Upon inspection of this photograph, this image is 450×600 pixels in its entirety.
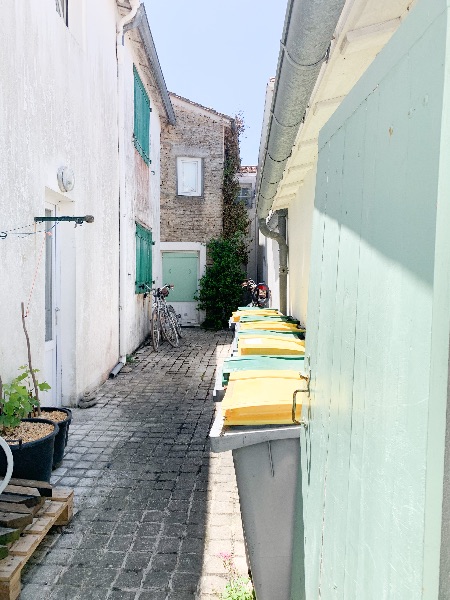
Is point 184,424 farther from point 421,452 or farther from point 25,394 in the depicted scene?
point 421,452

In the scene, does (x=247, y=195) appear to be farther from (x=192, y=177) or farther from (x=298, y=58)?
(x=298, y=58)

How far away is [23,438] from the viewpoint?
4.11 meters

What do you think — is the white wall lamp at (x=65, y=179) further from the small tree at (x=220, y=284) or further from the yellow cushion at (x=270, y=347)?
the small tree at (x=220, y=284)

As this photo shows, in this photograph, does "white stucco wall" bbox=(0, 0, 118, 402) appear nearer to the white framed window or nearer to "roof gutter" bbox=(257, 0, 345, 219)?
"roof gutter" bbox=(257, 0, 345, 219)

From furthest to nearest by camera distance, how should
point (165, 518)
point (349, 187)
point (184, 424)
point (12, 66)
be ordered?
point (184, 424) → point (12, 66) → point (165, 518) → point (349, 187)

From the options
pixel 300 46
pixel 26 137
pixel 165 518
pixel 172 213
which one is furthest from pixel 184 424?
pixel 172 213

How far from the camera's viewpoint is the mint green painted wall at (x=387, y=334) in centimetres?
80

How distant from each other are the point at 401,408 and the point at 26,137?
4981mm

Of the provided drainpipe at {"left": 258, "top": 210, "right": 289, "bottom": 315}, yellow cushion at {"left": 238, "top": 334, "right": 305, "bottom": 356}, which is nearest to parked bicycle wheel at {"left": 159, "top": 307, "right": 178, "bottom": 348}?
drainpipe at {"left": 258, "top": 210, "right": 289, "bottom": 315}

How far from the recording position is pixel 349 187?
149 cm

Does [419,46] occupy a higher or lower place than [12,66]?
lower

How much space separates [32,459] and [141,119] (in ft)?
30.0

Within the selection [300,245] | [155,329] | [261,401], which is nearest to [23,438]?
[261,401]

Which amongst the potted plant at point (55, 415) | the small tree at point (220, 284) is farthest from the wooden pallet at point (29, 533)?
the small tree at point (220, 284)
